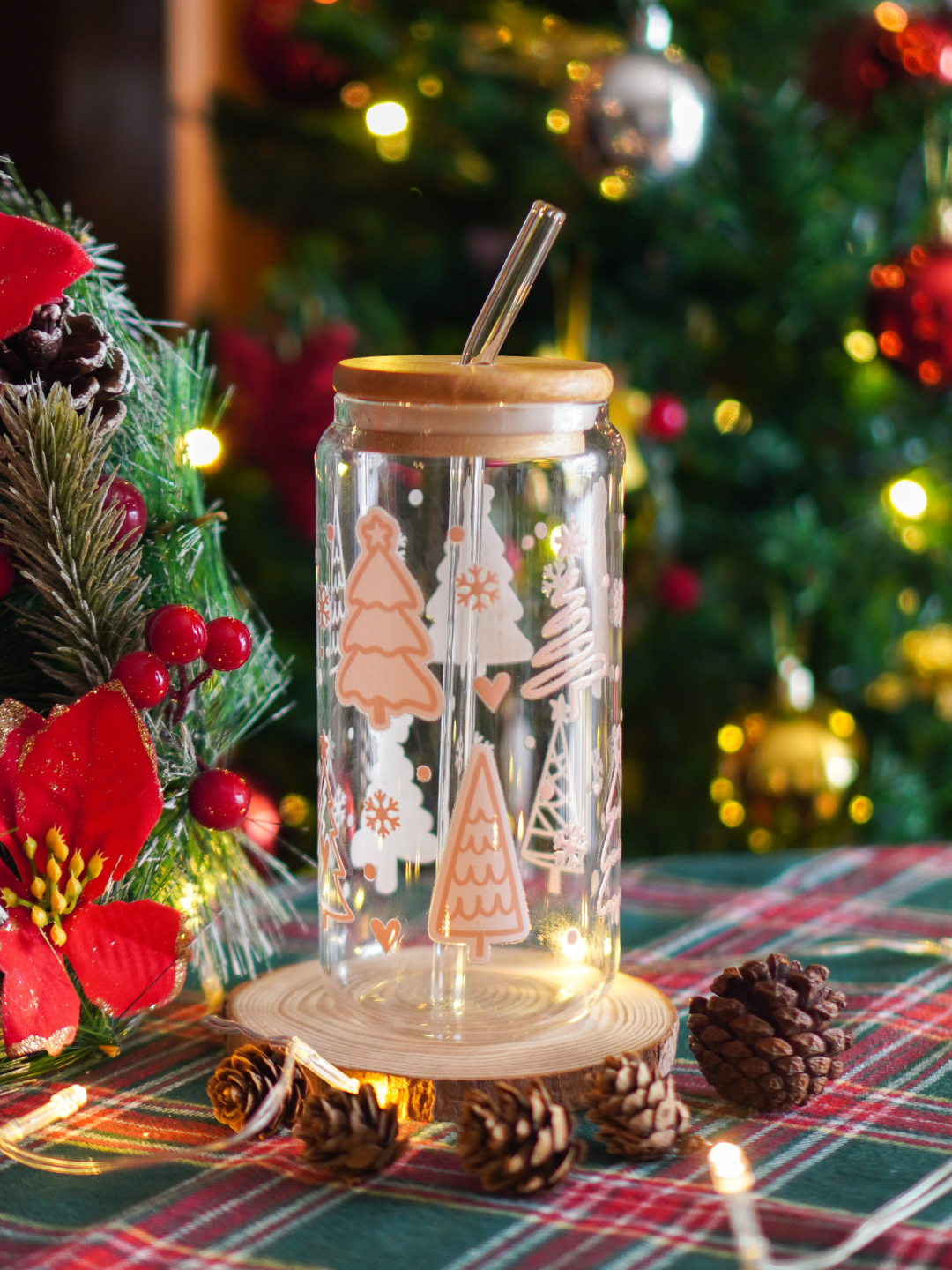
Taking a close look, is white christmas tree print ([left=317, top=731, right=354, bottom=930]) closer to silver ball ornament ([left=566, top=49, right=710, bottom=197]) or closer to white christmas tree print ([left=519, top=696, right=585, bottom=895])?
white christmas tree print ([left=519, top=696, right=585, bottom=895])

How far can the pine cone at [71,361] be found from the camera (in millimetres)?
572

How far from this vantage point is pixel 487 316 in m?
0.59

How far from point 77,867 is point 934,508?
3.00ft

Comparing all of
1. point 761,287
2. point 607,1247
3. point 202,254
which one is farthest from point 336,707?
point 202,254

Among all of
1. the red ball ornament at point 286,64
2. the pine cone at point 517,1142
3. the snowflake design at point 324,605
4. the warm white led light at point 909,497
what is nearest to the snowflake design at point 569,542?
the snowflake design at point 324,605

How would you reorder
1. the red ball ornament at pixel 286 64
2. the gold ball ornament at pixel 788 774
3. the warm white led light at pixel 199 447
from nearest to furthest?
the warm white led light at pixel 199 447 < the gold ball ornament at pixel 788 774 < the red ball ornament at pixel 286 64

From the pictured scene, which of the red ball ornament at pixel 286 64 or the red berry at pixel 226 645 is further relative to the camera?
the red ball ornament at pixel 286 64

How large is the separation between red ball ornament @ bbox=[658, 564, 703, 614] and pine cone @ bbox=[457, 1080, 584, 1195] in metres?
0.77

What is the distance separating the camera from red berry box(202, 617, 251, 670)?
594 millimetres

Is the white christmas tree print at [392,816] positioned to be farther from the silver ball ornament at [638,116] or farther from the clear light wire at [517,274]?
the silver ball ornament at [638,116]

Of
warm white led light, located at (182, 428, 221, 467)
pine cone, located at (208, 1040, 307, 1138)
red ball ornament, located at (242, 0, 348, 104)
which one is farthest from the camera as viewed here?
red ball ornament, located at (242, 0, 348, 104)

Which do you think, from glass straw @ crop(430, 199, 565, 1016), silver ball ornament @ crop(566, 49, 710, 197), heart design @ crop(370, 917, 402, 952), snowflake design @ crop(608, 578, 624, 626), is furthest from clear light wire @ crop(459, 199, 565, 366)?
silver ball ornament @ crop(566, 49, 710, 197)

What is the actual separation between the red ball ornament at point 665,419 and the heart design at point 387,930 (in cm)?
65

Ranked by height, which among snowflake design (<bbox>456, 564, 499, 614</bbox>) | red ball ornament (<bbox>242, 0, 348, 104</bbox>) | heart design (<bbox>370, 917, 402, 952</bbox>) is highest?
red ball ornament (<bbox>242, 0, 348, 104</bbox>)
